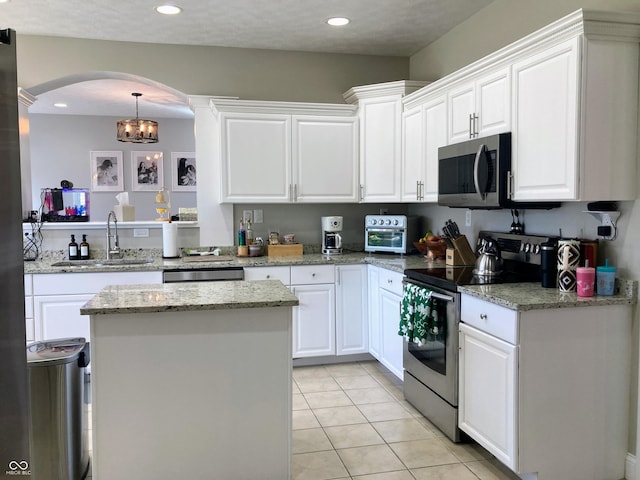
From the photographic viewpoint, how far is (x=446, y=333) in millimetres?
2967

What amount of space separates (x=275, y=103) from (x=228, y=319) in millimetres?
2512

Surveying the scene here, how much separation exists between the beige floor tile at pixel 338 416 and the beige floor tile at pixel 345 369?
2.28 ft

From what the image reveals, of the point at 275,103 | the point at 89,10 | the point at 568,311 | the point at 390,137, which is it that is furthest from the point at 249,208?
the point at 568,311

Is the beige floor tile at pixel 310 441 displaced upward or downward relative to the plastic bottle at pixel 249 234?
downward

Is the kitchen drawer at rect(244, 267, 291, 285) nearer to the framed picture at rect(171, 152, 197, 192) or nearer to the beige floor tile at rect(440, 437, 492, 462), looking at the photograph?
the beige floor tile at rect(440, 437, 492, 462)

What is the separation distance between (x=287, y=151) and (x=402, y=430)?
2.39 meters

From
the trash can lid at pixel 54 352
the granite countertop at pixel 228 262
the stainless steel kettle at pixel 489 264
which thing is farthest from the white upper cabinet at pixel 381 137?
the trash can lid at pixel 54 352

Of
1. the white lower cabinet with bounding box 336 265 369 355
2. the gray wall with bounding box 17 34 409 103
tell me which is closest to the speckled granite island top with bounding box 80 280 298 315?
the white lower cabinet with bounding box 336 265 369 355

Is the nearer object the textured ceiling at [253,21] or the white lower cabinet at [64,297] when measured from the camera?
the textured ceiling at [253,21]

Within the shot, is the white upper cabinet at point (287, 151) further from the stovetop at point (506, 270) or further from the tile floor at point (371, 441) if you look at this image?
the tile floor at point (371, 441)

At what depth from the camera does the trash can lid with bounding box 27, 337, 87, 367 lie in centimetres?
235

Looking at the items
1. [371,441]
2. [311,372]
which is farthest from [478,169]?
[311,372]

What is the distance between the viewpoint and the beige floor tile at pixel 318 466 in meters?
2.63

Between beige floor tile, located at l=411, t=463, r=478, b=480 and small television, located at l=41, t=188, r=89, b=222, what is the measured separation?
139 inches
